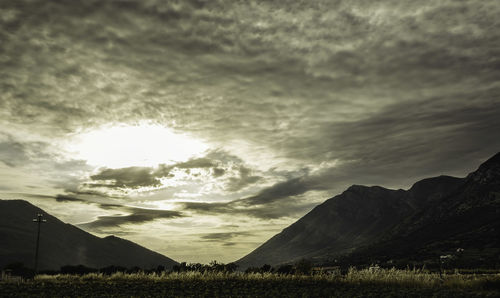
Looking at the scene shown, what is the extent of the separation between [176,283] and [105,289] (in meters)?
4.92

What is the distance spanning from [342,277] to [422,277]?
5.55 meters

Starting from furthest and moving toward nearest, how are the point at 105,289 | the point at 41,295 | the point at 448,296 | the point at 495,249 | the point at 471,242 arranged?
1. the point at 471,242
2. the point at 495,249
3. the point at 105,289
4. the point at 41,295
5. the point at 448,296

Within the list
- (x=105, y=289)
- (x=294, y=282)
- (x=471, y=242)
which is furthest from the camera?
(x=471, y=242)

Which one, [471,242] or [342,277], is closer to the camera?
[342,277]

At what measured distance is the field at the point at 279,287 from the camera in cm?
2183

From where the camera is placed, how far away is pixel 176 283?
27.7 metres

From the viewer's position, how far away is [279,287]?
25078 mm

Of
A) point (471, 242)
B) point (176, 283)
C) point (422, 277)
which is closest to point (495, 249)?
point (471, 242)

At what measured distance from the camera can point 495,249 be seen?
157625mm

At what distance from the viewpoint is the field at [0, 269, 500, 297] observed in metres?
21.8

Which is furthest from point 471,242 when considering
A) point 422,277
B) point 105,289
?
point 105,289

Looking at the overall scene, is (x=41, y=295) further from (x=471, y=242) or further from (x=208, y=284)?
(x=471, y=242)

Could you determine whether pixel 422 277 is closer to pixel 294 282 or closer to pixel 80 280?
pixel 294 282

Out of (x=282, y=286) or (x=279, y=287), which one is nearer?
(x=279, y=287)
